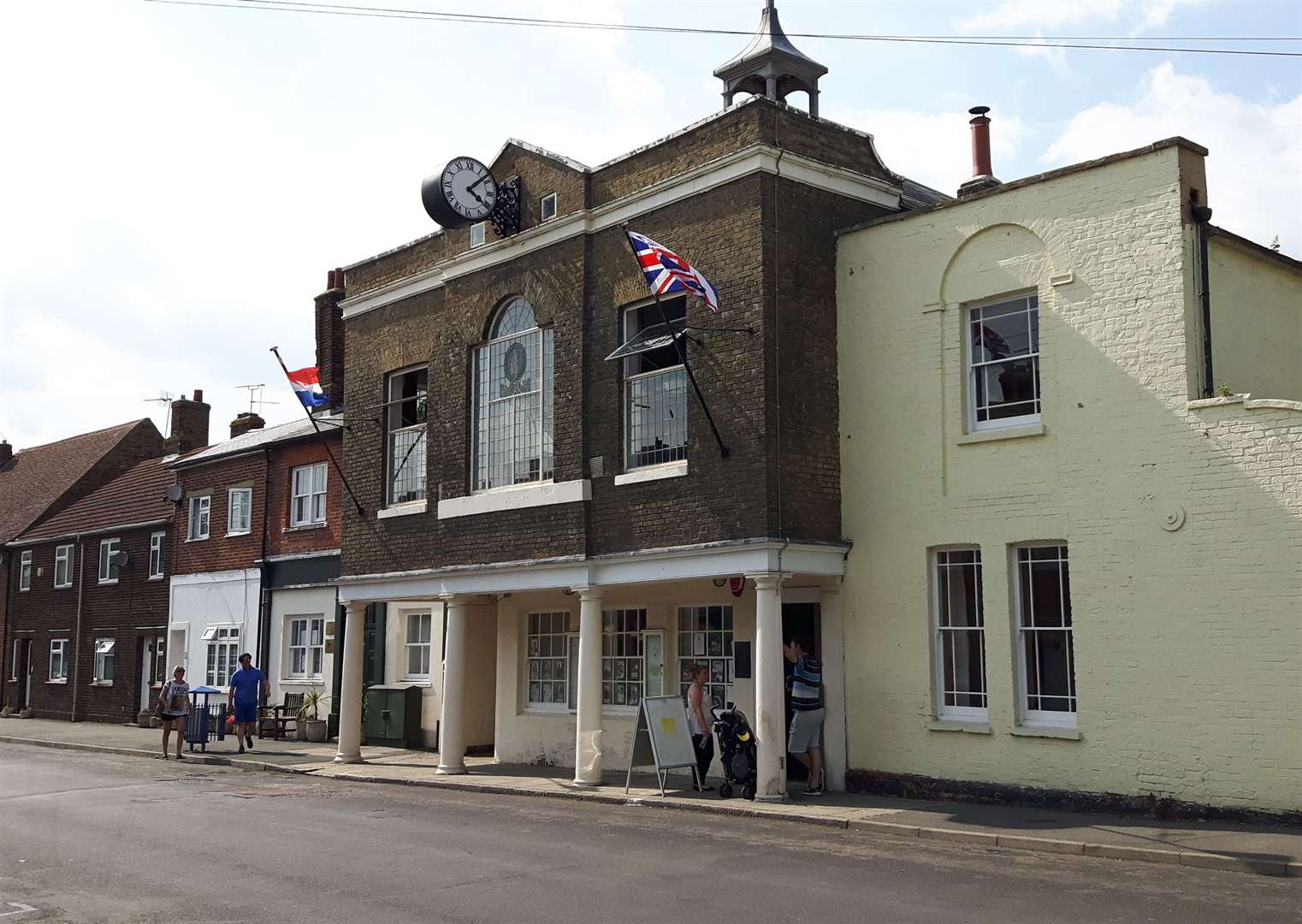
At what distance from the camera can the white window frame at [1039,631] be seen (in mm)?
14125

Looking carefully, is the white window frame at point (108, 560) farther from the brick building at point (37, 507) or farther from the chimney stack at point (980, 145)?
the chimney stack at point (980, 145)

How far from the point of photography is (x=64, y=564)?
38.4 m

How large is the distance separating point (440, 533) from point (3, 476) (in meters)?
33.8

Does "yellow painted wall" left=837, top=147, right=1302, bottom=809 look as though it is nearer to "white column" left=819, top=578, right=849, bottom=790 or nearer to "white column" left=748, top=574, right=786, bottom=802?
"white column" left=819, top=578, right=849, bottom=790

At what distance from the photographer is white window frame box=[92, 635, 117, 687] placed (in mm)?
35250

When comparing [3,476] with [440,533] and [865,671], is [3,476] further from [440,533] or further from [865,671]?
[865,671]

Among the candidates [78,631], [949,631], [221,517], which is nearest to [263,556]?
[221,517]

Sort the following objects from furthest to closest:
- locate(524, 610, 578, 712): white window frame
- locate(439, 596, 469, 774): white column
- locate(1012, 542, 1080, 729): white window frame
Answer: locate(524, 610, 578, 712): white window frame < locate(439, 596, 469, 774): white column < locate(1012, 542, 1080, 729): white window frame

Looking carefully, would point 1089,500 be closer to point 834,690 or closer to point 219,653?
point 834,690

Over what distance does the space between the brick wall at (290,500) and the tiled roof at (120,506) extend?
6.06 metres

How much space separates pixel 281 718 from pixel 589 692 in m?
12.2

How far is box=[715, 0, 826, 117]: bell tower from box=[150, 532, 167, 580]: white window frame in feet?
71.3

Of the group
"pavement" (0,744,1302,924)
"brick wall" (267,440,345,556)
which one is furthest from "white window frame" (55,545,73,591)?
"pavement" (0,744,1302,924)

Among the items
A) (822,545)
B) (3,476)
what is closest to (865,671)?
(822,545)
